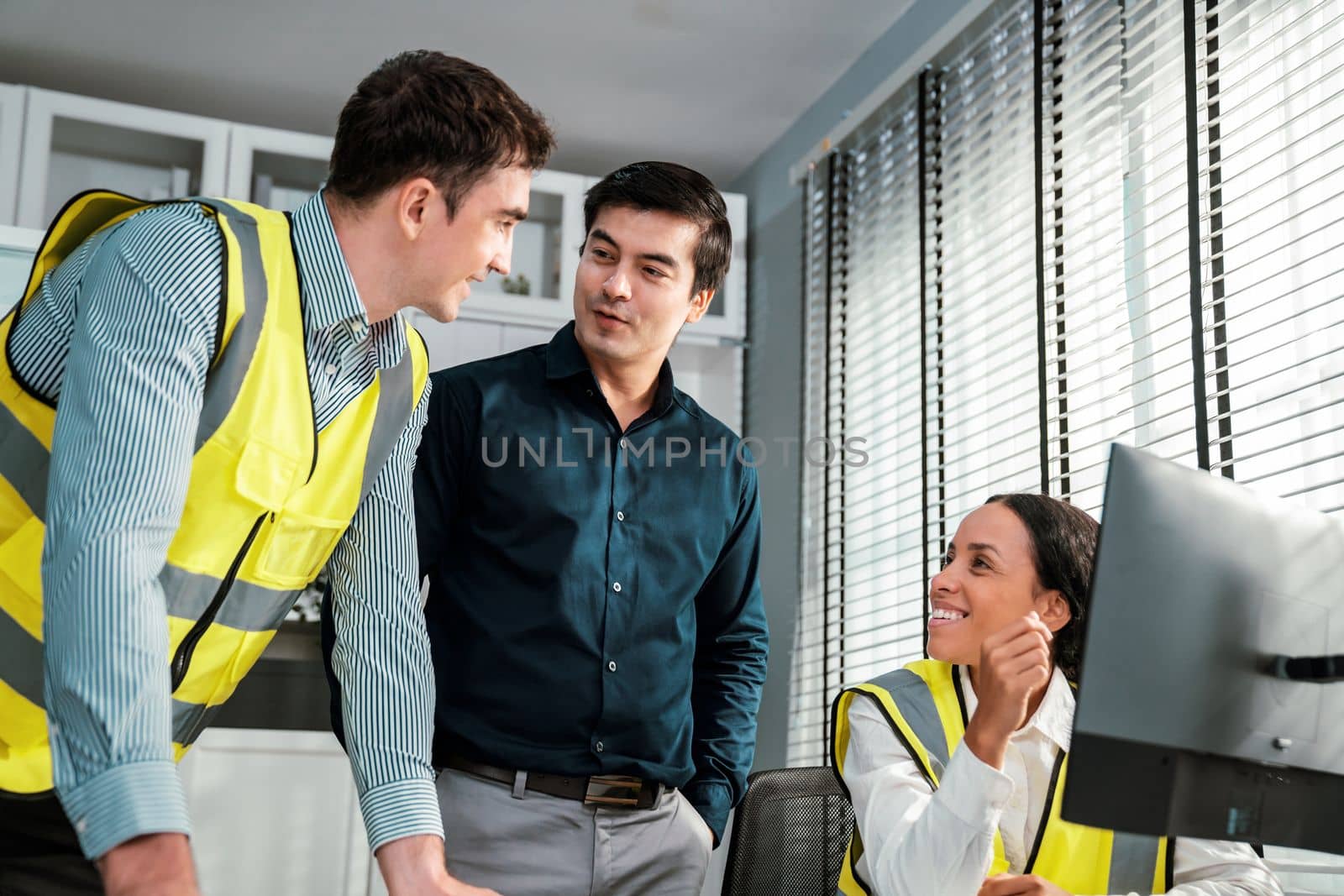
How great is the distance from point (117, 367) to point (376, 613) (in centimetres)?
43

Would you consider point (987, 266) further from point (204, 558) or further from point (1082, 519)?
point (204, 558)

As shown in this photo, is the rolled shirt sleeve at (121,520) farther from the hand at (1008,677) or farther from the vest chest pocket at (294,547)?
the hand at (1008,677)

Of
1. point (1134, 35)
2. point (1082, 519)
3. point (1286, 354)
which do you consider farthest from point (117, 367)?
point (1134, 35)

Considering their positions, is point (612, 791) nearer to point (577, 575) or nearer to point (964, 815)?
point (577, 575)

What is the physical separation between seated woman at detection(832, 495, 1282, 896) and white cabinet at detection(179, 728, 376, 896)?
191cm

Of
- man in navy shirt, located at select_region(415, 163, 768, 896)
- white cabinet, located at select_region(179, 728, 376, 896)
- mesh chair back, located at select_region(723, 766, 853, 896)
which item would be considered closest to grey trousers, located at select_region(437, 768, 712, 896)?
man in navy shirt, located at select_region(415, 163, 768, 896)

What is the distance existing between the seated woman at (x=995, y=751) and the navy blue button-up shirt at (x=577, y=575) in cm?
31

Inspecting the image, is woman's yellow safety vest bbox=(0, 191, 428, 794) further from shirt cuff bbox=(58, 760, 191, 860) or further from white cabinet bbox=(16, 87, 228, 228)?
white cabinet bbox=(16, 87, 228, 228)

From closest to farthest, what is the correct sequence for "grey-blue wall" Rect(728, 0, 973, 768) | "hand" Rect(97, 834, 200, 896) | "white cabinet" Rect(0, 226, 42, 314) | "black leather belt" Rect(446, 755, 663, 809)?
"hand" Rect(97, 834, 200, 896) → "black leather belt" Rect(446, 755, 663, 809) → "white cabinet" Rect(0, 226, 42, 314) → "grey-blue wall" Rect(728, 0, 973, 768)

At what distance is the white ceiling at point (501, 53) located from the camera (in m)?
3.27

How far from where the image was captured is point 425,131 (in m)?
1.24

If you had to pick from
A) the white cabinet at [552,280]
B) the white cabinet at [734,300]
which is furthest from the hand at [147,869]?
the white cabinet at [734,300]

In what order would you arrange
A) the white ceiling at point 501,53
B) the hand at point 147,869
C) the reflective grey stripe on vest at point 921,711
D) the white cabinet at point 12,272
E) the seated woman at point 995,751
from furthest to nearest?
the white ceiling at point 501,53
the white cabinet at point 12,272
the reflective grey stripe on vest at point 921,711
the seated woman at point 995,751
the hand at point 147,869

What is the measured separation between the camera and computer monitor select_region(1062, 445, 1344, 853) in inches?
37.0
